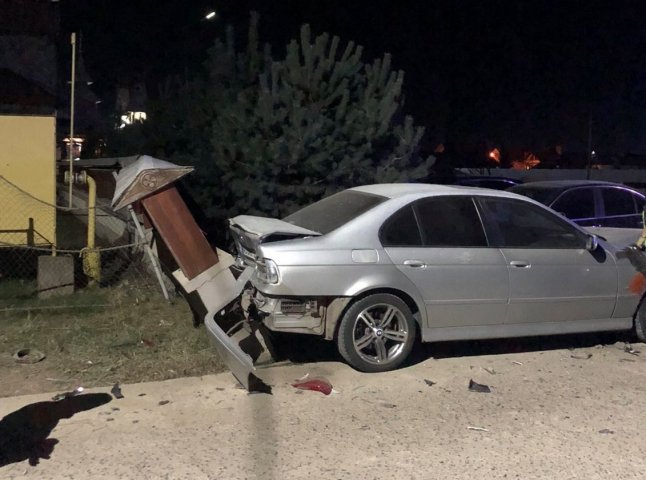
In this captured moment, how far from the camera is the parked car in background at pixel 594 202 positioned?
35.1 ft

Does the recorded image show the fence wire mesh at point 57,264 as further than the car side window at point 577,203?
No

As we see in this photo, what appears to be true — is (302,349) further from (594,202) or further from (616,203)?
(616,203)

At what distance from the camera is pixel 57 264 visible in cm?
927

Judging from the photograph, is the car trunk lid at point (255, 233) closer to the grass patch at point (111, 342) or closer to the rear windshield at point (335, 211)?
the rear windshield at point (335, 211)

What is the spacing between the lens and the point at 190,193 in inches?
386

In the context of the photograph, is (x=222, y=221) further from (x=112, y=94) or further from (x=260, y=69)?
(x=112, y=94)

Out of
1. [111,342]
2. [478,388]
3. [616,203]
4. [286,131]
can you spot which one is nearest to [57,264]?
[111,342]

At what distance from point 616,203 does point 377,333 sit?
582cm

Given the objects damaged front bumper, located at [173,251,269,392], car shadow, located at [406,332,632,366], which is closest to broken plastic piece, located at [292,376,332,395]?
damaged front bumper, located at [173,251,269,392]

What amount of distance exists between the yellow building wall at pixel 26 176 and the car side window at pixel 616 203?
7.23 metres

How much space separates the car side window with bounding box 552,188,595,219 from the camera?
1067cm

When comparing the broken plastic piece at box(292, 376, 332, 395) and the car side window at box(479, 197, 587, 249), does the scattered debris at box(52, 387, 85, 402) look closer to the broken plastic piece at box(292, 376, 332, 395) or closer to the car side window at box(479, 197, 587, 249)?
the broken plastic piece at box(292, 376, 332, 395)

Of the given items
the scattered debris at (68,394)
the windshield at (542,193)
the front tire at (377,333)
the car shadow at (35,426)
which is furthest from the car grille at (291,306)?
the windshield at (542,193)

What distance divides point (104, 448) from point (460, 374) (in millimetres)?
3057
